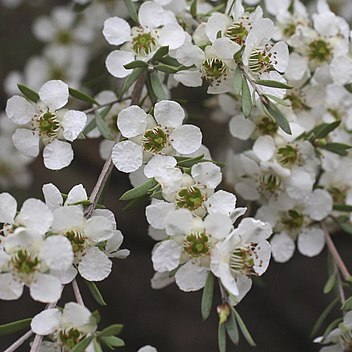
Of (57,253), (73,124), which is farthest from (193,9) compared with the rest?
(57,253)

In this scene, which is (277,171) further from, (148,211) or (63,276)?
(63,276)

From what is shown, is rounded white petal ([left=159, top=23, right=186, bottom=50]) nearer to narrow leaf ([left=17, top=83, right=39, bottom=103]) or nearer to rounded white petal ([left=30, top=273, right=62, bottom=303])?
narrow leaf ([left=17, top=83, right=39, bottom=103])

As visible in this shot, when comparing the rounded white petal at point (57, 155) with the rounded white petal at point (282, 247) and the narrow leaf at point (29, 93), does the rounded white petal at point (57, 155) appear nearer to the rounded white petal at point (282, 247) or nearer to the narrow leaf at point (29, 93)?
the narrow leaf at point (29, 93)

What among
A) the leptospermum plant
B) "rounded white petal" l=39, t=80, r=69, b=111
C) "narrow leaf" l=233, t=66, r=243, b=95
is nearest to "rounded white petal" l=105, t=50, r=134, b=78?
the leptospermum plant

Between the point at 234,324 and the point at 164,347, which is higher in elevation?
the point at 234,324

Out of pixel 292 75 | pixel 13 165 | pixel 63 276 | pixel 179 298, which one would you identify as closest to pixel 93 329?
pixel 63 276

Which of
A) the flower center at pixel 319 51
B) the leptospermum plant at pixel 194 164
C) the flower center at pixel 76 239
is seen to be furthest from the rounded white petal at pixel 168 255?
the flower center at pixel 319 51

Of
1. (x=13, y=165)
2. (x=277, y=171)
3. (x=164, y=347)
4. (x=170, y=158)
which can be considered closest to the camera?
(x=170, y=158)
